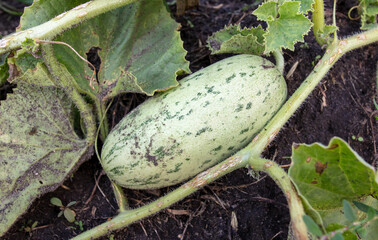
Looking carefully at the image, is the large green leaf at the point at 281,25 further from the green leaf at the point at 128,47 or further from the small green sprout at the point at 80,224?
the small green sprout at the point at 80,224

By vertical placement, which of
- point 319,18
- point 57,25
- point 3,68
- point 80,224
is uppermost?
point 57,25

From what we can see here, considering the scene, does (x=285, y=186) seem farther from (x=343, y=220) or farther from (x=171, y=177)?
(x=171, y=177)

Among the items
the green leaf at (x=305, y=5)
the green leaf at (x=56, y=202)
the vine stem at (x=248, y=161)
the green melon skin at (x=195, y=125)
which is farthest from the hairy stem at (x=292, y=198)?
the green leaf at (x=56, y=202)

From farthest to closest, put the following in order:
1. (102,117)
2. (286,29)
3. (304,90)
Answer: (102,117), (304,90), (286,29)

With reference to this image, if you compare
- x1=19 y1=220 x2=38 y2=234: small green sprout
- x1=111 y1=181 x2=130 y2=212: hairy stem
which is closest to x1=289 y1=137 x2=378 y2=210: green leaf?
x1=111 y1=181 x2=130 y2=212: hairy stem

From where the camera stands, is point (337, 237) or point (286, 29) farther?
point (286, 29)

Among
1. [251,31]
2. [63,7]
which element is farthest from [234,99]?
[63,7]

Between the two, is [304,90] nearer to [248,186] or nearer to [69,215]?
[248,186]

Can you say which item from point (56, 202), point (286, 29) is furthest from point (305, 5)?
point (56, 202)
